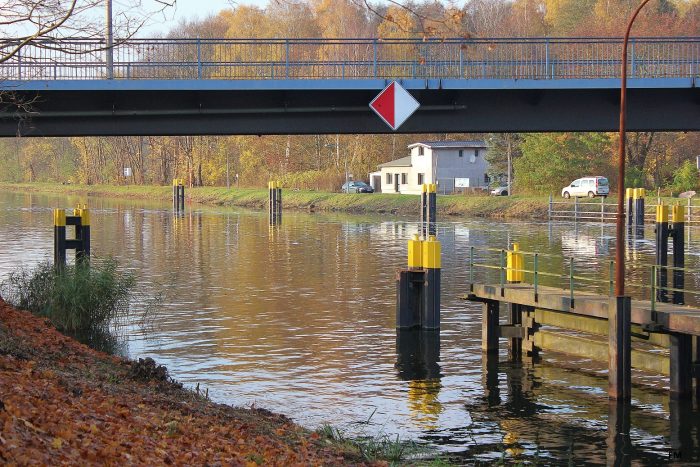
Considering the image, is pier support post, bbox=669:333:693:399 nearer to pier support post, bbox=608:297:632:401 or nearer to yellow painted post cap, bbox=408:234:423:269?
pier support post, bbox=608:297:632:401

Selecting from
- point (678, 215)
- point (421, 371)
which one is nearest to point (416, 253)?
point (421, 371)

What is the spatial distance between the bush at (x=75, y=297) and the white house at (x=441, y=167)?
73.5 metres

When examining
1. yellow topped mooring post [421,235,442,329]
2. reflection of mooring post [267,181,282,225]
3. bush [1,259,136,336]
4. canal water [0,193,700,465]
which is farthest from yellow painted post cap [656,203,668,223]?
reflection of mooring post [267,181,282,225]

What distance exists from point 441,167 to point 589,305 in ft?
270

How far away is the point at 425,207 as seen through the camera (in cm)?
6988

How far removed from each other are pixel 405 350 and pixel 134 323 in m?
7.19

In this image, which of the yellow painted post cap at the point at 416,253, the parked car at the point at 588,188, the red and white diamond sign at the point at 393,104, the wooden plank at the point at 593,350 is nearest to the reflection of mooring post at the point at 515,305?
the wooden plank at the point at 593,350

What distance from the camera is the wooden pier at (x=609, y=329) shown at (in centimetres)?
1733

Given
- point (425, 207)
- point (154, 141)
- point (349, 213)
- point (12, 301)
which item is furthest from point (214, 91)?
point (154, 141)

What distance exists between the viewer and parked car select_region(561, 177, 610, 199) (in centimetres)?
7850

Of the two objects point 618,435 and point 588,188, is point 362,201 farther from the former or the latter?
point 618,435

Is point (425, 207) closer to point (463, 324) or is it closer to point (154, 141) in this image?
point (463, 324)

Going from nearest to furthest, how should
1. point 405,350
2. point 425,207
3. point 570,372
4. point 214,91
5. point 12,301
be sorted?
1. point 570,372
2. point 405,350
3. point 12,301
4. point 214,91
5. point 425,207

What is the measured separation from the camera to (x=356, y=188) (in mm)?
100812
